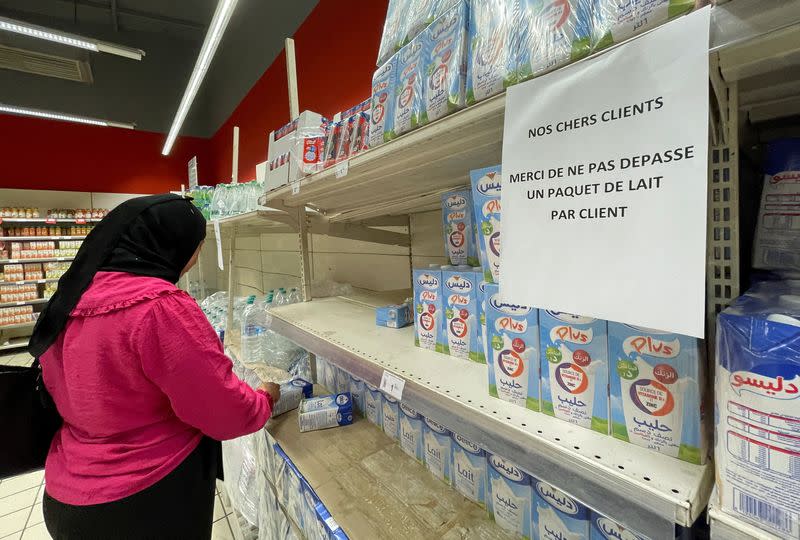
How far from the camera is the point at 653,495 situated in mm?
422

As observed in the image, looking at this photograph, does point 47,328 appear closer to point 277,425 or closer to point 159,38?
point 277,425

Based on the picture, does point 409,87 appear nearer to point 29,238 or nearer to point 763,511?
point 763,511

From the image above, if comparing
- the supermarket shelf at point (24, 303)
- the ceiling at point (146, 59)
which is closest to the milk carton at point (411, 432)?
the ceiling at point (146, 59)

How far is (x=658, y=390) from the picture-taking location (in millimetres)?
490

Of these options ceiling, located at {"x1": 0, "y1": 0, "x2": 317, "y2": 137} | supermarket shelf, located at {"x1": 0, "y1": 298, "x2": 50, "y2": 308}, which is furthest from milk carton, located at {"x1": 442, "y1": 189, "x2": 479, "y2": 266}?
supermarket shelf, located at {"x1": 0, "y1": 298, "x2": 50, "y2": 308}

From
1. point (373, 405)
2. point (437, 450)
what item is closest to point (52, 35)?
point (373, 405)

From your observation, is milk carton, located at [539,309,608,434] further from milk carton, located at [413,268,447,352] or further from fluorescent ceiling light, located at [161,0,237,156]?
fluorescent ceiling light, located at [161,0,237,156]

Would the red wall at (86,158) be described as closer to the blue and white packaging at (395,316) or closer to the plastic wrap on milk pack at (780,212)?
the blue and white packaging at (395,316)

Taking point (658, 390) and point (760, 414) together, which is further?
point (658, 390)

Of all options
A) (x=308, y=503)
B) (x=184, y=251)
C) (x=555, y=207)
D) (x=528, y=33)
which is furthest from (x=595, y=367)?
(x=184, y=251)

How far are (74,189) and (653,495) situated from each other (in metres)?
8.98

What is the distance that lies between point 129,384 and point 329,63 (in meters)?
2.74

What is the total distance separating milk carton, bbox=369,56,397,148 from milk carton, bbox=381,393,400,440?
37.8 inches

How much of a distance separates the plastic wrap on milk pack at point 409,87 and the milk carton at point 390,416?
1.00m
